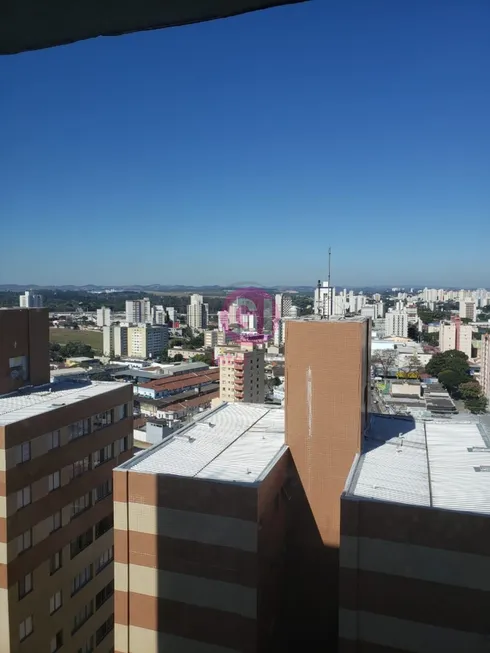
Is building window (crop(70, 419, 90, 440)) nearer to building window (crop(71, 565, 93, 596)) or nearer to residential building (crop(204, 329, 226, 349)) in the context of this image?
building window (crop(71, 565, 93, 596))

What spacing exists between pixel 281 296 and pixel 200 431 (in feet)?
43.5

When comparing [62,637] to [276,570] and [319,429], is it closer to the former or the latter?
[276,570]

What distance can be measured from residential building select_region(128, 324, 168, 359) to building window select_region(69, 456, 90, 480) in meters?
16.4

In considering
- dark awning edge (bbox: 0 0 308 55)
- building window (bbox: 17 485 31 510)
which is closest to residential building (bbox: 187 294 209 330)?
building window (bbox: 17 485 31 510)

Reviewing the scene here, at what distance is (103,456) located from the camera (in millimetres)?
2750

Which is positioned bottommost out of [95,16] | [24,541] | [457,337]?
[457,337]

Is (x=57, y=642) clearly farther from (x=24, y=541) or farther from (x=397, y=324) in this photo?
(x=397, y=324)

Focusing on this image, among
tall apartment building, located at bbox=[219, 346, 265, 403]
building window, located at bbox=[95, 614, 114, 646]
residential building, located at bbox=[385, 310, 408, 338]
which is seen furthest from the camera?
residential building, located at bbox=[385, 310, 408, 338]

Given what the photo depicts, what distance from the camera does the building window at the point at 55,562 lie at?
7.73 ft

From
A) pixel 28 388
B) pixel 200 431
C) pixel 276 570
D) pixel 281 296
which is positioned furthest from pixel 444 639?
pixel 281 296

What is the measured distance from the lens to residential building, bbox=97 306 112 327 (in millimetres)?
22359

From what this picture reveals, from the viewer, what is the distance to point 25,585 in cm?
220

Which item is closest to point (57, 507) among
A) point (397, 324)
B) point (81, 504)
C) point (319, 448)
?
point (81, 504)

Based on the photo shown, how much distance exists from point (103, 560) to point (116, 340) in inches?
658
